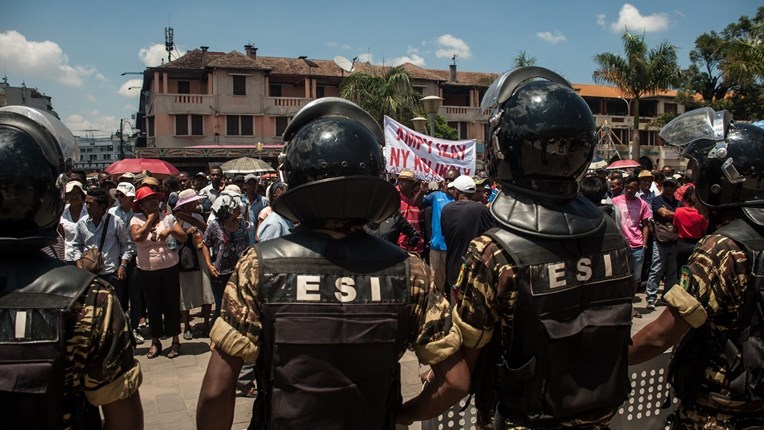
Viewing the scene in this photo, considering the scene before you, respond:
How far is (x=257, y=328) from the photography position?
1941 mm

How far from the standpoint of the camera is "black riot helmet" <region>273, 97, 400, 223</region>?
6.61ft

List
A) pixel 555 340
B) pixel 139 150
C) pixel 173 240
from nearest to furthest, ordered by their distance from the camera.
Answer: pixel 555 340 → pixel 173 240 → pixel 139 150

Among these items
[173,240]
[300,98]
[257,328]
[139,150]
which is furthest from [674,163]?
[257,328]

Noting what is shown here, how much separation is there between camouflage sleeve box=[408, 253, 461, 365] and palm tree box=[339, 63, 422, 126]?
28.2 metres

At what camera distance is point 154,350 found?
647 cm

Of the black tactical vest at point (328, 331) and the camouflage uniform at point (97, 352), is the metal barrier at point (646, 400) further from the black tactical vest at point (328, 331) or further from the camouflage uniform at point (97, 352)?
the camouflage uniform at point (97, 352)

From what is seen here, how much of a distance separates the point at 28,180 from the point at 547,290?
1.90m

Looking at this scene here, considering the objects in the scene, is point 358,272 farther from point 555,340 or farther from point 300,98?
point 300,98

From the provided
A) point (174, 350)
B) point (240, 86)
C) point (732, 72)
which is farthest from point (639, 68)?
point (174, 350)

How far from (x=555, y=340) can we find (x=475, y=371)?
15.6 inches

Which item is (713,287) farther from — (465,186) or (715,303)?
(465,186)

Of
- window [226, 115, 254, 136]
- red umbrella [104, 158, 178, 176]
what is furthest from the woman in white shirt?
window [226, 115, 254, 136]

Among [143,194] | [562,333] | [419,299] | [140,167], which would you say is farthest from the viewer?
[140,167]

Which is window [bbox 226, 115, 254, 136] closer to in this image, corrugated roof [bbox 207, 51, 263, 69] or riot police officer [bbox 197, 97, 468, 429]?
corrugated roof [bbox 207, 51, 263, 69]
